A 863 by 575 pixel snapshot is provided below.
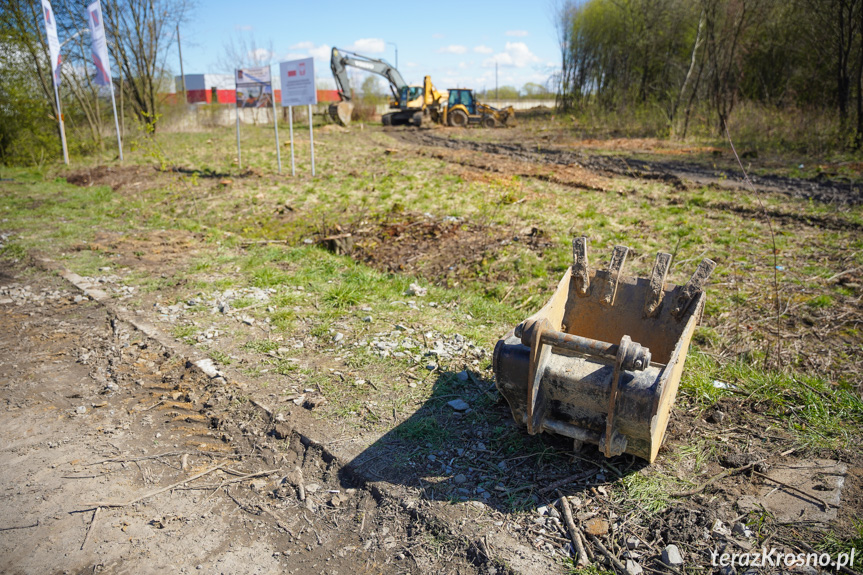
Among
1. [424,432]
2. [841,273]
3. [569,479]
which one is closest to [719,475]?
[569,479]

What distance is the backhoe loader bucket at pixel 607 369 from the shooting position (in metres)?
2.48

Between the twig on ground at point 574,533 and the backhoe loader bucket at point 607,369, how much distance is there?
34cm

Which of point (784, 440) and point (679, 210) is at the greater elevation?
point (679, 210)

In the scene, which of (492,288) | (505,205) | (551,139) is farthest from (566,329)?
(551,139)

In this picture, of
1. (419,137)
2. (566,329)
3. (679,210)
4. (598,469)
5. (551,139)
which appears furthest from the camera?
(419,137)

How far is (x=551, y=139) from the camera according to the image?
67.7 feet

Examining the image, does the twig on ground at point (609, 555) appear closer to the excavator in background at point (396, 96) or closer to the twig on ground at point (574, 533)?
the twig on ground at point (574, 533)

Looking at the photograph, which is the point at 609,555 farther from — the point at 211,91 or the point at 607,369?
the point at 211,91

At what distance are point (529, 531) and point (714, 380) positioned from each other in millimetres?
2118

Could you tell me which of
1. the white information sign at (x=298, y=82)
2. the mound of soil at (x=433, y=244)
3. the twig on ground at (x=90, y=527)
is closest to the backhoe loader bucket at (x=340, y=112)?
the white information sign at (x=298, y=82)

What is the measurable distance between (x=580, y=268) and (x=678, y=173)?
9942 mm

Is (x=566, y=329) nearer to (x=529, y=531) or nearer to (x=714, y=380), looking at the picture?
(x=714, y=380)

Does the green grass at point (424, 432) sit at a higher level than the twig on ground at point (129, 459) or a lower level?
higher

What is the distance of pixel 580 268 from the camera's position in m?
3.47
